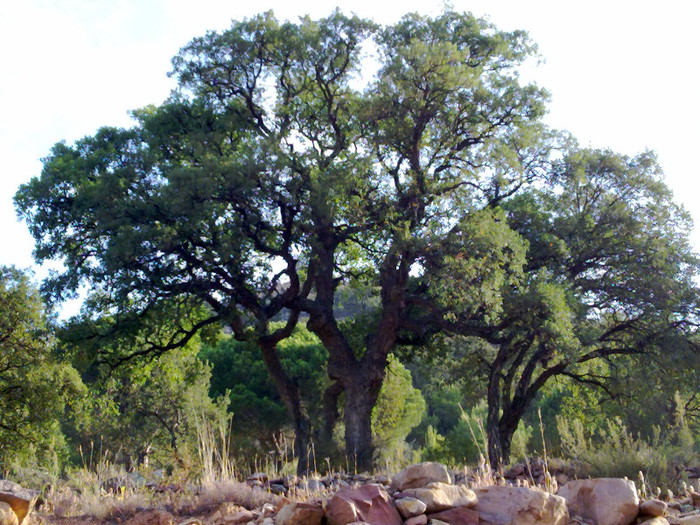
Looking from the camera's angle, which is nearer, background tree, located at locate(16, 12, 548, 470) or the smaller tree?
background tree, located at locate(16, 12, 548, 470)

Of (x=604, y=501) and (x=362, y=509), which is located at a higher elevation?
(x=362, y=509)

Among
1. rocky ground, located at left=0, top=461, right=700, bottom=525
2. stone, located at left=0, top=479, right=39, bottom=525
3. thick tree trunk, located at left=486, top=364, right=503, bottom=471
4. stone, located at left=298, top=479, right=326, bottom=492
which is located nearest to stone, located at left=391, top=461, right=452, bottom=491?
rocky ground, located at left=0, top=461, right=700, bottom=525

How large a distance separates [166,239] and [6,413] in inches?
344

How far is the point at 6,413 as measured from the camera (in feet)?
58.7

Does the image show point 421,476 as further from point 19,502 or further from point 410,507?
point 19,502

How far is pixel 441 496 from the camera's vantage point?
5.46 metres

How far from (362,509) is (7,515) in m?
2.84

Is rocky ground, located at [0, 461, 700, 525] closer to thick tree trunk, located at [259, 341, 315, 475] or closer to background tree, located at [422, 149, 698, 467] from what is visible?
background tree, located at [422, 149, 698, 467]

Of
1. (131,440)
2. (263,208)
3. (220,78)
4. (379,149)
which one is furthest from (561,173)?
(131,440)

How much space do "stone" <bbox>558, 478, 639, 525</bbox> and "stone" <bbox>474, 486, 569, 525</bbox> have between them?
33cm

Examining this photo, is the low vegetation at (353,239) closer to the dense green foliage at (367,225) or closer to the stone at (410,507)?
the dense green foliage at (367,225)

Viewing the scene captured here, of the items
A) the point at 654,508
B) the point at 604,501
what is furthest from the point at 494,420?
the point at 654,508

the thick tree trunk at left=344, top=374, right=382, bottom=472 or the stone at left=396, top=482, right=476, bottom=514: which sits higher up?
the thick tree trunk at left=344, top=374, right=382, bottom=472

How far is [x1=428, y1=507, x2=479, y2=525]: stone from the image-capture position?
17.4 ft
